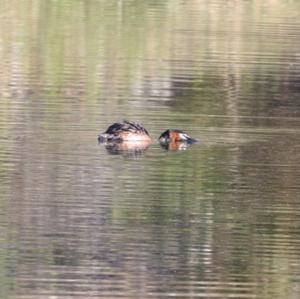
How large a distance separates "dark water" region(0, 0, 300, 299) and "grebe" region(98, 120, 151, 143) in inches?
8.4

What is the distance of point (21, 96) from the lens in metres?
21.7

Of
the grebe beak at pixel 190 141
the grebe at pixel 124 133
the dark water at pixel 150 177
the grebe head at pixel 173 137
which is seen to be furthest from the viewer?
the grebe beak at pixel 190 141

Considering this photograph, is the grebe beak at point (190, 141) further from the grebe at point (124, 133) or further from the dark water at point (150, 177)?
the grebe at point (124, 133)

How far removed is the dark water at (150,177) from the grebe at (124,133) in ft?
0.70

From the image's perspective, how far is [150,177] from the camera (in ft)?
51.5

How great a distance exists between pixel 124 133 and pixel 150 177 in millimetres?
2053

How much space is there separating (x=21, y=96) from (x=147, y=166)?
566 cm

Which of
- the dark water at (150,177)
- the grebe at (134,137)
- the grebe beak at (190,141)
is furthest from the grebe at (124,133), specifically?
the grebe beak at (190,141)

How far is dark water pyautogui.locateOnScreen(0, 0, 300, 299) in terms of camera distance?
468 inches

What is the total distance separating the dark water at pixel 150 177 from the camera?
1189 cm

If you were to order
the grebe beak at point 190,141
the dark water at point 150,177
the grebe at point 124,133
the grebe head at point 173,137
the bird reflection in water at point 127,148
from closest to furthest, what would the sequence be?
the dark water at point 150,177
the bird reflection in water at point 127,148
the grebe head at point 173,137
the grebe at point 124,133
the grebe beak at point 190,141

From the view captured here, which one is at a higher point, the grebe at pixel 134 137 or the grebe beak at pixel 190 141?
the grebe at pixel 134 137

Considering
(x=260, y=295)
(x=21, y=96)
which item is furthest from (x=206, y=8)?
(x=260, y=295)

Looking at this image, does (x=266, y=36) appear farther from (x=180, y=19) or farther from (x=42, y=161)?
(x=42, y=161)
